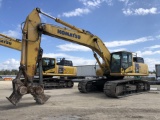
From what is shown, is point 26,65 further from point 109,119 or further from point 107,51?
point 107,51

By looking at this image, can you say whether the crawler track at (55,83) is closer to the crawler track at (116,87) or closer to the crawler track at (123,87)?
the crawler track at (116,87)

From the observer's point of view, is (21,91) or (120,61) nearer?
(21,91)

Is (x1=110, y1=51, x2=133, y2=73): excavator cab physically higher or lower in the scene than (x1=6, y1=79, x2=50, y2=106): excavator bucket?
higher

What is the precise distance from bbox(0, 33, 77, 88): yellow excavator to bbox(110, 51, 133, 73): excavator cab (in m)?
7.18

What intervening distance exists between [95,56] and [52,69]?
277 inches

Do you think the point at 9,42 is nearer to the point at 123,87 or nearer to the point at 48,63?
the point at 48,63

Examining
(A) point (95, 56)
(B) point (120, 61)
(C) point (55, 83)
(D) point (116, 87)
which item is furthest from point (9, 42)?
(D) point (116, 87)

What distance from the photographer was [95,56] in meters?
17.5

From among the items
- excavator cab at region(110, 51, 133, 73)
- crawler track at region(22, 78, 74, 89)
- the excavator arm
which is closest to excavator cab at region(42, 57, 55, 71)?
crawler track at region(22, 78, 74, 89)

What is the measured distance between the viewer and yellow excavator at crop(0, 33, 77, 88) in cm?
2131

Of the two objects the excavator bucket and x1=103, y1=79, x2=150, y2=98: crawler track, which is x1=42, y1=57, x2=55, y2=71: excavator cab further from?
the excavator bucket

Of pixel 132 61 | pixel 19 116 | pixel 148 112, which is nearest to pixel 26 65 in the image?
pixel 19 116

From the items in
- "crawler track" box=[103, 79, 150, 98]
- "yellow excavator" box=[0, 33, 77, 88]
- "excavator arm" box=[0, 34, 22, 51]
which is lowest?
"crawler track" box=[103, 79, 150, 98]

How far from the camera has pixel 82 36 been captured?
51.7ft
